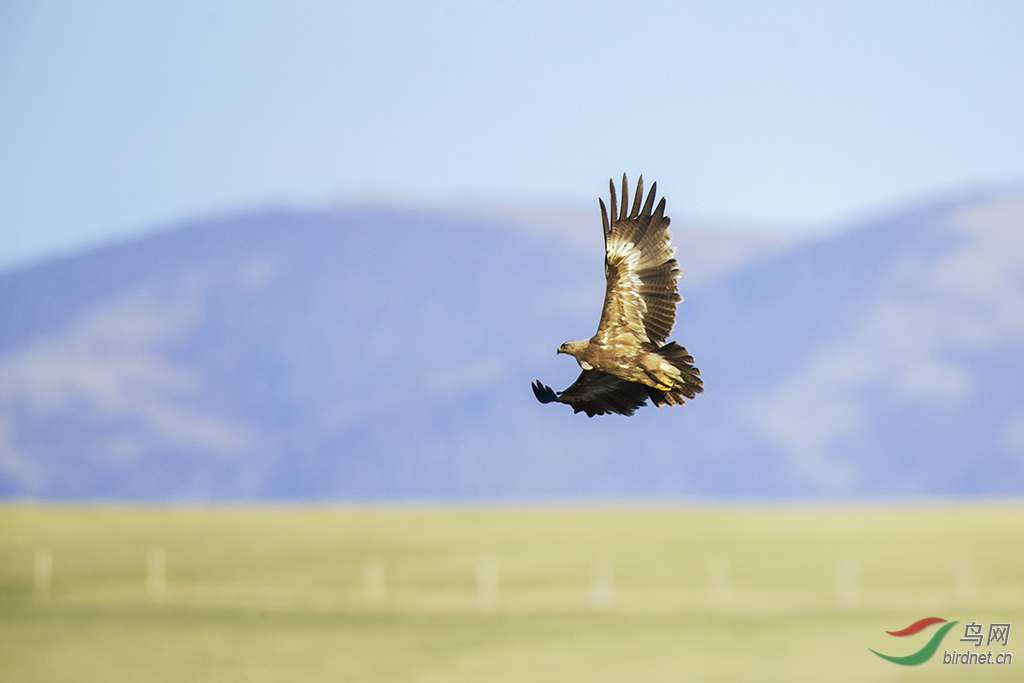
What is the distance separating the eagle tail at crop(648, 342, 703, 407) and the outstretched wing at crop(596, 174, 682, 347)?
182 millimetres

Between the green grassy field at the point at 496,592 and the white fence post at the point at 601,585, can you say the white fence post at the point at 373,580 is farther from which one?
the white fence post at the point at 601,585

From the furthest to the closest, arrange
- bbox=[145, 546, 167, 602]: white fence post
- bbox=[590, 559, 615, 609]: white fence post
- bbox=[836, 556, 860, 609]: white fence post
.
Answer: bbox=[145, 546, 167, 602]: white fence post, bbox=[590, 559, 615, 609]: white fence post, bbox=[836, 556, 860, 609]: white fence post

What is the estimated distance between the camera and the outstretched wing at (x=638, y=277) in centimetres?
1242

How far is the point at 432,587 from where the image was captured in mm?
74688

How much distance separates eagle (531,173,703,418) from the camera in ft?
40.0

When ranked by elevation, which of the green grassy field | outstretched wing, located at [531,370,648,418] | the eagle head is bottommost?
outstretched wing, located at [531,370,648,418]

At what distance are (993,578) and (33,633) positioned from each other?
47.3 metres

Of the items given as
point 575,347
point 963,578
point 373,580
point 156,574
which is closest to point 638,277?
point 575,347

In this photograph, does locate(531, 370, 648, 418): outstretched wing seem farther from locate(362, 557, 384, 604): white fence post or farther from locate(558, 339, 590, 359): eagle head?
locate(362, 557, 384, 604): white fence post

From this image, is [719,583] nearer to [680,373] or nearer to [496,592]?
[496,592]

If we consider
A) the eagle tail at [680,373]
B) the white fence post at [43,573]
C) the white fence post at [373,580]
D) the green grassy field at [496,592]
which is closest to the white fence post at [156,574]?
the green grassy field at [496,592]

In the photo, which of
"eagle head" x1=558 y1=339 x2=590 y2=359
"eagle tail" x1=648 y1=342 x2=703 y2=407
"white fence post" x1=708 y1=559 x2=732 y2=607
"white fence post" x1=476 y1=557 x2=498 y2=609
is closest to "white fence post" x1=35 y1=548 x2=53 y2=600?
"white fence post" x1=476 y1=557 x2=498 y2=609

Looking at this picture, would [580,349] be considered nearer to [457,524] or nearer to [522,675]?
[522,675]

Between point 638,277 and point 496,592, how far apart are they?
60640 millimetres
